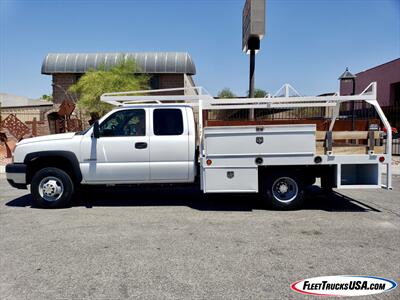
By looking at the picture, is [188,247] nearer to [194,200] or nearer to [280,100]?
[194,200]

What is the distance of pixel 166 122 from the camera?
6609 millimetres

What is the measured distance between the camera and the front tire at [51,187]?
6629 millimetres

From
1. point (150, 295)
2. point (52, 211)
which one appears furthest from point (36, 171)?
point (150, 295)

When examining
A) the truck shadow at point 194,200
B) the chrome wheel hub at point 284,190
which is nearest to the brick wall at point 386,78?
the truck shadow at point 194,200

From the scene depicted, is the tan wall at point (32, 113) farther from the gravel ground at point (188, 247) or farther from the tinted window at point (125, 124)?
the tinted window at point (125, 124)

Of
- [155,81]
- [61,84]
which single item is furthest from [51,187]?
[61,84]

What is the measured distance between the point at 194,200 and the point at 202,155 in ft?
4.95

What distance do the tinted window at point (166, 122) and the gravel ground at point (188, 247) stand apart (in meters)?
1.50

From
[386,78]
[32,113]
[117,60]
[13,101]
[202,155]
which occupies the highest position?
[117,60]

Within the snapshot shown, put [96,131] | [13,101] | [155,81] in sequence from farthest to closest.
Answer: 1. [13,101]
2. [155,81]
3. [96,131]

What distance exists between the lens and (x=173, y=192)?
840 centimetres

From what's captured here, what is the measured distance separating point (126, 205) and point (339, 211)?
13.7ft

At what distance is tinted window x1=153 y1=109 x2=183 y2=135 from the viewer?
659cm

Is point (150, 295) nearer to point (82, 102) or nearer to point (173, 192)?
point (173, 192)
